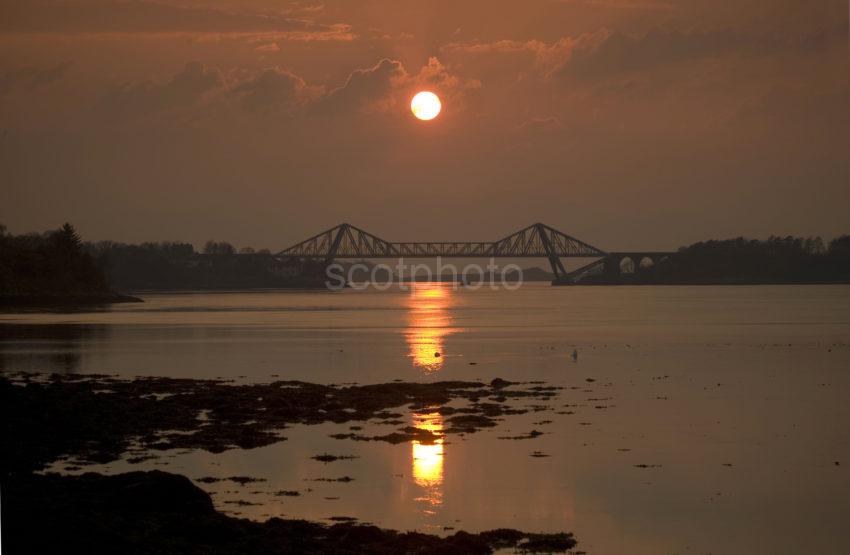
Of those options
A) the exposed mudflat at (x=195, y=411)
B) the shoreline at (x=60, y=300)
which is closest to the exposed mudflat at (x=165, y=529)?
the exposed mudflat at (x=195, y=411)

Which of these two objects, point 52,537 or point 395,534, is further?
point 395,534

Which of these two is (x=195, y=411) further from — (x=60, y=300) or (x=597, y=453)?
(x=60, y=300)

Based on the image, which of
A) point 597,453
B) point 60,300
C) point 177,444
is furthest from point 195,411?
point 60,300

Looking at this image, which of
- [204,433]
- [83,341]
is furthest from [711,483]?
[83,341]

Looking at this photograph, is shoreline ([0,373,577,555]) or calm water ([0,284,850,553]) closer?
shoreline ([0,373,577,555])

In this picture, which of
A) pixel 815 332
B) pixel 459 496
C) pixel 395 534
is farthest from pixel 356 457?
pixel 815 332

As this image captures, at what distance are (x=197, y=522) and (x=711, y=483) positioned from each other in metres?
7.30

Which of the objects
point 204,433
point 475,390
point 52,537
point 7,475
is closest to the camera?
point 52,537

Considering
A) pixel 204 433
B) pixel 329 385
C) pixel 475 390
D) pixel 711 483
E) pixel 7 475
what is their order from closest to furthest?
pixel 7 475, pixel 711 483, pixel 204 433, pixel 475 390, pixel 329 385

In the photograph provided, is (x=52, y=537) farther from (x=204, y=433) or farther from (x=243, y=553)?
(x=204, y=433)

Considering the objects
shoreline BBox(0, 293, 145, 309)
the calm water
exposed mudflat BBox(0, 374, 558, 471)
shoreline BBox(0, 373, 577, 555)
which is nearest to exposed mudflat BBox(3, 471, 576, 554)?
shoreline BBox(0, 373, 577, 555)

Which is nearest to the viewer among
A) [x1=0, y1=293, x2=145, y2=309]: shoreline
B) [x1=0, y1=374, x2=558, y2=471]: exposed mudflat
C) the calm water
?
the calm water

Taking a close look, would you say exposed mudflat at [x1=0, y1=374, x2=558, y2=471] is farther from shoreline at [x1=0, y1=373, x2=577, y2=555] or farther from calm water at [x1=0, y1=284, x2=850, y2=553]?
calm water at [x1=0, y1=284, x2=850, y2=553]

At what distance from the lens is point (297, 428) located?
19.1 m
